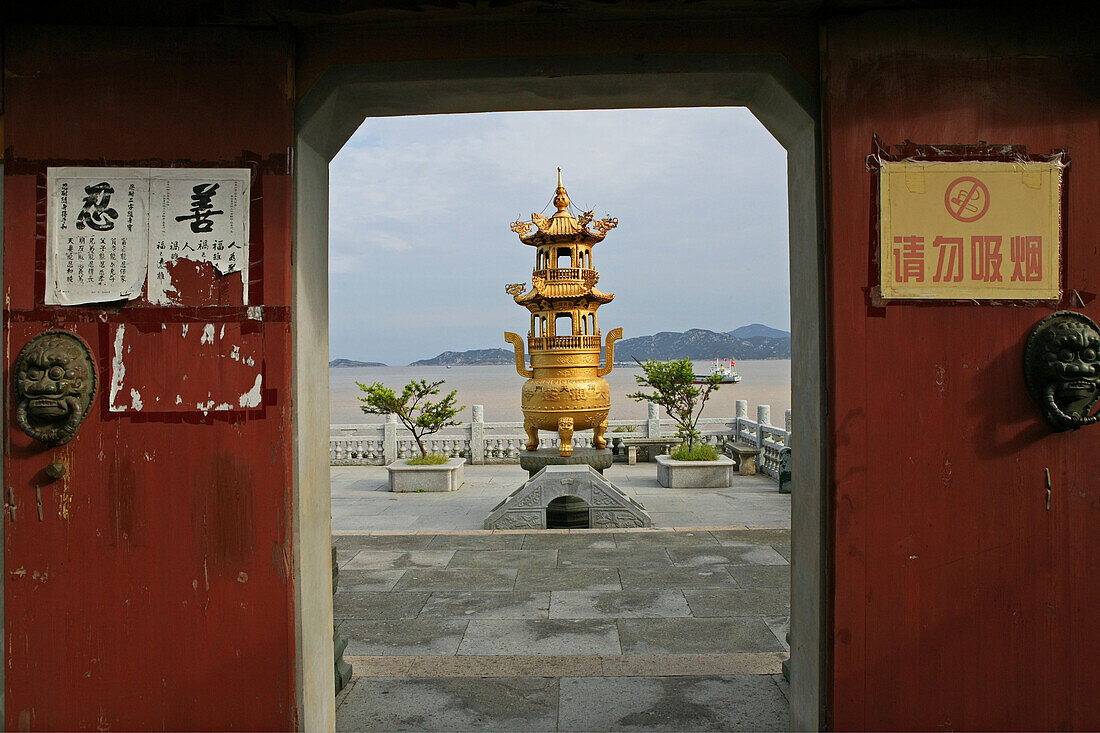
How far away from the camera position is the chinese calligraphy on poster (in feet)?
9.21

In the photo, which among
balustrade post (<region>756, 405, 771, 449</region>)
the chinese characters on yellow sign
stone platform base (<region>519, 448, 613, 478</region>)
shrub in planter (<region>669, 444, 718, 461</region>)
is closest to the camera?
the chinese characters on yellow sign

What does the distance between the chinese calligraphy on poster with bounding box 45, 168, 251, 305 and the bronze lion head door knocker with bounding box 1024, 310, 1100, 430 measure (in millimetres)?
3233

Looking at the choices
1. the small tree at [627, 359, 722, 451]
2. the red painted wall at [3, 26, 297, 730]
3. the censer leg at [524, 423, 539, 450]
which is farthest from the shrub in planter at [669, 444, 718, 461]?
the red painted wall at [3, 26, 297, 730]

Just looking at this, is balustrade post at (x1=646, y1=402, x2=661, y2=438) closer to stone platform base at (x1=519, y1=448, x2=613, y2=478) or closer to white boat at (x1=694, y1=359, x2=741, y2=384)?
white boat at (x1=694, y1=359, x2=741, y2=384)

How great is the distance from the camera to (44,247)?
9.20ft

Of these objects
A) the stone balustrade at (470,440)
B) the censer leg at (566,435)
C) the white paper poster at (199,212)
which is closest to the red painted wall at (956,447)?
the white paper poster at (199,212)

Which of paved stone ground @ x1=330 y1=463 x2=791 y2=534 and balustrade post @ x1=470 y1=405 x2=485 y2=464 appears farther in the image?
balustrade post @ x1=470 y1=405 x2=485 y2=464

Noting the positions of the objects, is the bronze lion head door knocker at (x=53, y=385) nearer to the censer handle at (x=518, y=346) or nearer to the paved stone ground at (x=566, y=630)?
the paved stone ground at (x=566, y=630)

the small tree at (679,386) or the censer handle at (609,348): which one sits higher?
the censer handle at (609,348)

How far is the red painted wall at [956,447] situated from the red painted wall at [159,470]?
2.32 m

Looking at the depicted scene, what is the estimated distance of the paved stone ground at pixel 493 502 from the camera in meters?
9.91

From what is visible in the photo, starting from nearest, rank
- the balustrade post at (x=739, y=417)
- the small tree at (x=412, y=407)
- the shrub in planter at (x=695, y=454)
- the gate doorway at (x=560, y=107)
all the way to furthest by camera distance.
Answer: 1. the gate doorway at (x=560, y=107)
2. the shrub in planter at (x=695, y=454)
3. the small tree at (x=412, y=407)
4. the balustrade post at (x=739, y=417)

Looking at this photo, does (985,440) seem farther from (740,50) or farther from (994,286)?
(740,50)

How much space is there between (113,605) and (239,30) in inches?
95.5
